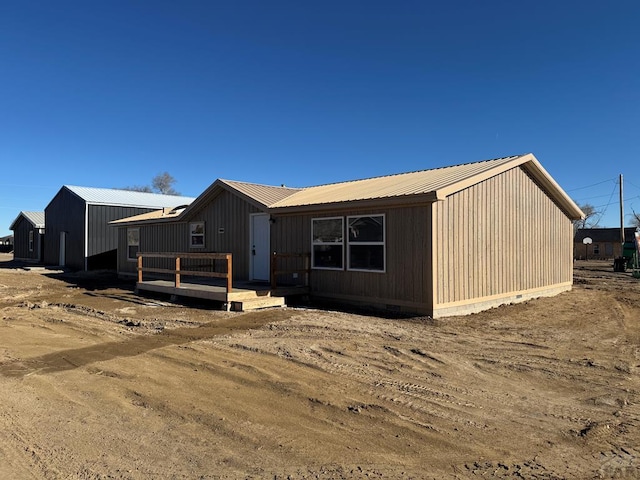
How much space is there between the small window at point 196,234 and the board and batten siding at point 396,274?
18.3 feet

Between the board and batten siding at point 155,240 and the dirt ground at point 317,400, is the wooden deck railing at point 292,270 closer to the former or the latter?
the dirt ground at point 317,400

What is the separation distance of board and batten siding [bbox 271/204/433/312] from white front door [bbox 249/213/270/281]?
2101 mm

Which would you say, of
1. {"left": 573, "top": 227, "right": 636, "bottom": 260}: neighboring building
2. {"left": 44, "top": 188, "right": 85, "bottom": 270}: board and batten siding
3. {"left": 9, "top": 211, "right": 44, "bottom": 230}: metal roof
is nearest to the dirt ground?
{"left": 44, "top": 188, "right": 85, "bottom": 270}: board and batten siding

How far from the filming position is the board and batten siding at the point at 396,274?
31.9 ft

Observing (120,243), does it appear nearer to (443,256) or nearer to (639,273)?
(443,256)

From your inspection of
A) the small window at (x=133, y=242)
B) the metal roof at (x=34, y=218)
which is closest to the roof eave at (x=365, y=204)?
the small window at (x=133, y=242)

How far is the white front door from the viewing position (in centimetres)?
1353

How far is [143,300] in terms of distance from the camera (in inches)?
502

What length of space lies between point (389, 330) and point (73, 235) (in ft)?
73.4

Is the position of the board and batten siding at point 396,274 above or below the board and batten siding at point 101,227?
below

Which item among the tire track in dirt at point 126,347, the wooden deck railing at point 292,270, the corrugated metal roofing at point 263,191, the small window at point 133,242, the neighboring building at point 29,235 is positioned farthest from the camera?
the neighboring building at point 29,235

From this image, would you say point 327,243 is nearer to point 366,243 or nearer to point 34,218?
point 366,243

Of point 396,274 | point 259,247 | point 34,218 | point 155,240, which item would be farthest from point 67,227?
point 396,274

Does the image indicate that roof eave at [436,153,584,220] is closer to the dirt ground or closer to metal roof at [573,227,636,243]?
the dirt ground
